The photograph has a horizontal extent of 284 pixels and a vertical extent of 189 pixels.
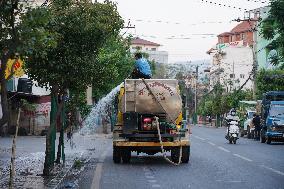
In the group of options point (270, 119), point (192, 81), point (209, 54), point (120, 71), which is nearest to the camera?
point (270, 119)

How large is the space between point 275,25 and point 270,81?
110 ft

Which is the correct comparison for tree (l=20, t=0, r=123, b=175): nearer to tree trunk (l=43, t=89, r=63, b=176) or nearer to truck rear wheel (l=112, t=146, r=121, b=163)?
tree trunk (l=43, t=89, r=63, b=176)

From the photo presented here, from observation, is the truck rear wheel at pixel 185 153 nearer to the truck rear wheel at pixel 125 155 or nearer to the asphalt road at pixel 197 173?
the asphalt road at pixel 197 173

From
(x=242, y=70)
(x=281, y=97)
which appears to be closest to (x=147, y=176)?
(x=281, y=97)

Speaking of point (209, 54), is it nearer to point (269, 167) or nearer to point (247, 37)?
point (247, 37)

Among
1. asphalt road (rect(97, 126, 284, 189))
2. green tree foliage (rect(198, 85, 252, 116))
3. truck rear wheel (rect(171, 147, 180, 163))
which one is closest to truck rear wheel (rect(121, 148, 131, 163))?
asphalt road (rect(97, 126, 284, 189))

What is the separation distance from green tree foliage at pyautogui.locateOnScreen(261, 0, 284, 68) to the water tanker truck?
16.5 feet

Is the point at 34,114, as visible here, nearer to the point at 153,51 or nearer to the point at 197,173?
the point at 197,173

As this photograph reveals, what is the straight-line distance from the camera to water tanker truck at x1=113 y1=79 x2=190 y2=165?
20.6 meters

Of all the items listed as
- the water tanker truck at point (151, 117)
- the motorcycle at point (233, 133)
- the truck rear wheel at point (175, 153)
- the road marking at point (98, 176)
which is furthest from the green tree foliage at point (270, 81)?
the road marking at point (98, 176)

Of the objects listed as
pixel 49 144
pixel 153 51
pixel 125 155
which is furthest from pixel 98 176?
pixel 153 51

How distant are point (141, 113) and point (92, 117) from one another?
43.0 metres

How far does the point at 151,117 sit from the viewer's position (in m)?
20.8

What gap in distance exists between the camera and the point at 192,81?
14200 centimetres
